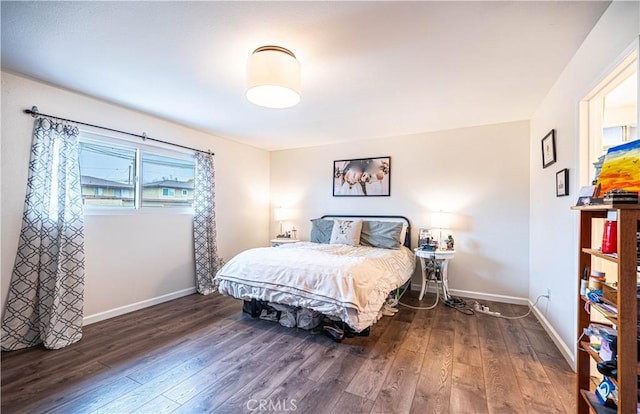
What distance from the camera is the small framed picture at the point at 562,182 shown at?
7.10 feet

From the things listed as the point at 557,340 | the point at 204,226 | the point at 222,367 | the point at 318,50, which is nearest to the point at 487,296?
the point at 557,340

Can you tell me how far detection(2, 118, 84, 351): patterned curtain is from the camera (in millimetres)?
2330

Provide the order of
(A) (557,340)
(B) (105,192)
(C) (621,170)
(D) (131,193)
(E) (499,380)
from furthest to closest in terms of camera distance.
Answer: (D) (131,193)
(B) (105,192)
(A) (557,340)
(E) (499,380)
(C) (621,170)

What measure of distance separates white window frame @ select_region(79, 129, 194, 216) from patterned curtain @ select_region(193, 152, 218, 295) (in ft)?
0.52

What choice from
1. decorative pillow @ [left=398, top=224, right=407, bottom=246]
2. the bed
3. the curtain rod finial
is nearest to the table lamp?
decorative pillow @ [left=398, top=224, right=407, bottom=246]

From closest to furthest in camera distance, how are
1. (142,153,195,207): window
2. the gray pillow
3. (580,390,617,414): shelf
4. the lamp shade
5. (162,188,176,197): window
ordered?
(580,390,617,414): shelf
the lamp shade
(142,153,195,207): window
(162,188,176,197): window
the gray pillow

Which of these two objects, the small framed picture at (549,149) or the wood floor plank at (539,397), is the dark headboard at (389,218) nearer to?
the small framed picture at (549,149)

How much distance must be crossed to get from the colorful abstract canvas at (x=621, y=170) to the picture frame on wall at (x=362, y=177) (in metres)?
3.05

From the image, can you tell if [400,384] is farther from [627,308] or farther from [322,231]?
[322,231]

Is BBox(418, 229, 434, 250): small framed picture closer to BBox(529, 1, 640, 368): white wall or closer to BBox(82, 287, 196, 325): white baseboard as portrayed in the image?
BBox(529, 1, 640, 368): white wall

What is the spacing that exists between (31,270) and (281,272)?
2.21 meters

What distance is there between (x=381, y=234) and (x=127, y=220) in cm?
325

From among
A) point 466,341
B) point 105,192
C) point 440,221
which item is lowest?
point 466,341

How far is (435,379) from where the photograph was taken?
191 centimetres
